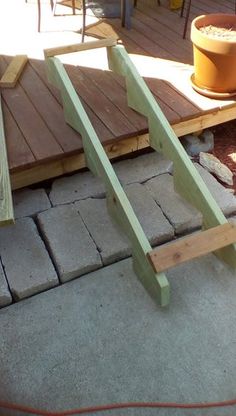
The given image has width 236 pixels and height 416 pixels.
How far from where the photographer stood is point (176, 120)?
2367 millimetres

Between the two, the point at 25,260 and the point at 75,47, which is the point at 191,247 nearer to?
the point at 25,260

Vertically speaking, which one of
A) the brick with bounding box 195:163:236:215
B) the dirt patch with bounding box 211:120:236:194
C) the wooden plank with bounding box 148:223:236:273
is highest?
the wooden plank with bounding box 148:223:236:273

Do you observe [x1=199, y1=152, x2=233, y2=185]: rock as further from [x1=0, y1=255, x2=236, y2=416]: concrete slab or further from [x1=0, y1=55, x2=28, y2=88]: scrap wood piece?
[x1=0, y1=55, x2=28, y2=88]: scrap wood piece

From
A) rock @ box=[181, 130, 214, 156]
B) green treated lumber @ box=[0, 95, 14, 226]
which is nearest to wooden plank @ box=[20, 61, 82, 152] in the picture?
green treated lumber @ box=[0, 95, 14, 226]

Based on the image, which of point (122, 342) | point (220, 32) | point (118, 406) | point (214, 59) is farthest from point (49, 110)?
point (118, 406)

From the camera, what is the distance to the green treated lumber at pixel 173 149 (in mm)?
1854

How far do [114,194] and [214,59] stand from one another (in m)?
1.13

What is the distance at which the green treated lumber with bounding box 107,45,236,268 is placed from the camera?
185cm

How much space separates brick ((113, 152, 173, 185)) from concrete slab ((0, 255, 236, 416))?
640 mm

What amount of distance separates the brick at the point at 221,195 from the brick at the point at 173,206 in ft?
0.57

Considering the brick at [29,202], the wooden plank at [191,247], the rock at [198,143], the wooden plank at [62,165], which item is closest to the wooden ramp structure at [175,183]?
the wooden plank at [191,247]

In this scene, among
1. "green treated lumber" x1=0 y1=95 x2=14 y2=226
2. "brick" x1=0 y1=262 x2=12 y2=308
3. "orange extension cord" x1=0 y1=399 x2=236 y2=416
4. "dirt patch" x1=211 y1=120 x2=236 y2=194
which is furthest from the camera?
"dirt patch" x1=211 y1=120 x2=236 y2=194

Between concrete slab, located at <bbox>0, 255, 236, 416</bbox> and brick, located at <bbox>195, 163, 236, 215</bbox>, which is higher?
brick, located at <bbox>195, 163, 236, 215</bbox>

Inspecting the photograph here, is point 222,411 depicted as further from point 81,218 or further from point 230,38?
point 230,38
